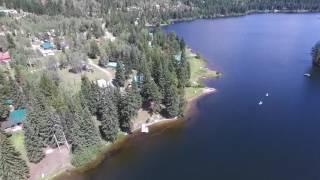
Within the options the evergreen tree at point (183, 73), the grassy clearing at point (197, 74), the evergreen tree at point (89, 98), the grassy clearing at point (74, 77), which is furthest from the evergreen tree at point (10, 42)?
the grassy clearing at point (197, 74)

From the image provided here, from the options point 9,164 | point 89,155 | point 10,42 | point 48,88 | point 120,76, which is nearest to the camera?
point 9,164

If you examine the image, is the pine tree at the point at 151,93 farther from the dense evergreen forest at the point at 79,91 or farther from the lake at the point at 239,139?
the lake at the point at 239,139

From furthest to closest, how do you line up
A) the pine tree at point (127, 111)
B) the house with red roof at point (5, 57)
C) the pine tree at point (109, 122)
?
the house with red roof at point (5, 57) < the pine tree at point (127, 111) < the pine tree at point (109, 122)

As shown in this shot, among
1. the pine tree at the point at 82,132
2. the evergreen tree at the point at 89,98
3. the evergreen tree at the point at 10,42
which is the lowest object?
the pine tree at the point at 82,132

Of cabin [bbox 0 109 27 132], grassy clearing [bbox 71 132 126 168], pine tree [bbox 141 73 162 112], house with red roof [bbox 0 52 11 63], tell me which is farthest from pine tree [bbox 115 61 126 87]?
house with red roof [bbox 0 52 11 63]

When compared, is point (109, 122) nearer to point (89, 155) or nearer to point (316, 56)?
point (89, 155)

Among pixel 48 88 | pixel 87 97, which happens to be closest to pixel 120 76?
pixel 87 97
